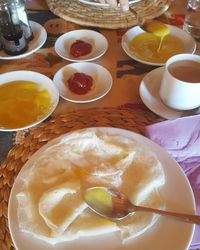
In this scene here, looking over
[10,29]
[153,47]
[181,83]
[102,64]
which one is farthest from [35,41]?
[181,83]

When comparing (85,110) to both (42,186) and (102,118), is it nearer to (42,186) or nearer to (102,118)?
(102,118)

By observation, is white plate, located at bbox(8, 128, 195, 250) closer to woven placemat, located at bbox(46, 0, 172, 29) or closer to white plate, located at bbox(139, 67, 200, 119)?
white plate, located at bbox(139, 67, 200, 119)

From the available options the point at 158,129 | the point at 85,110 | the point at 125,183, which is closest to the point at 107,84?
the point at 85,110

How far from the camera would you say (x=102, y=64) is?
827 mm

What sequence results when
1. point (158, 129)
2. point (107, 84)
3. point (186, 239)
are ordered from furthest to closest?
point (107, 84), point (158, 129), point (186, 239)

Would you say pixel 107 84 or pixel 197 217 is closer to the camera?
pixel 197 217

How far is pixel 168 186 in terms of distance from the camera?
52 cm

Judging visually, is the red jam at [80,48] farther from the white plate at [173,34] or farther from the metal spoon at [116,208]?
the metal spoon at [116,208]

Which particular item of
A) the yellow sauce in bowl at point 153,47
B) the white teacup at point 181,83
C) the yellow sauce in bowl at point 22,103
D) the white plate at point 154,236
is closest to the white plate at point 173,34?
the yellow sauce in bowl at point 153,47

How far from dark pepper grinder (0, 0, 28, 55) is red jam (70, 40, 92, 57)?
13cm

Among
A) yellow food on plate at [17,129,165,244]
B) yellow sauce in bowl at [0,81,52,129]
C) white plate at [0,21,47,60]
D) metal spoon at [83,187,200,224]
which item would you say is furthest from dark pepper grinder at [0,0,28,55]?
metal spoon at [83,187,200,224]

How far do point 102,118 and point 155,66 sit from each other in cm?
22

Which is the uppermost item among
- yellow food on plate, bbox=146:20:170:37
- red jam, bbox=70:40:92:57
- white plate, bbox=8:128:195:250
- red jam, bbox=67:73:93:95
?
yellow food on plate, bbox=146:20:170:37

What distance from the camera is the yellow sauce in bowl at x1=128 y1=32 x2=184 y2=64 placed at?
821 mm
